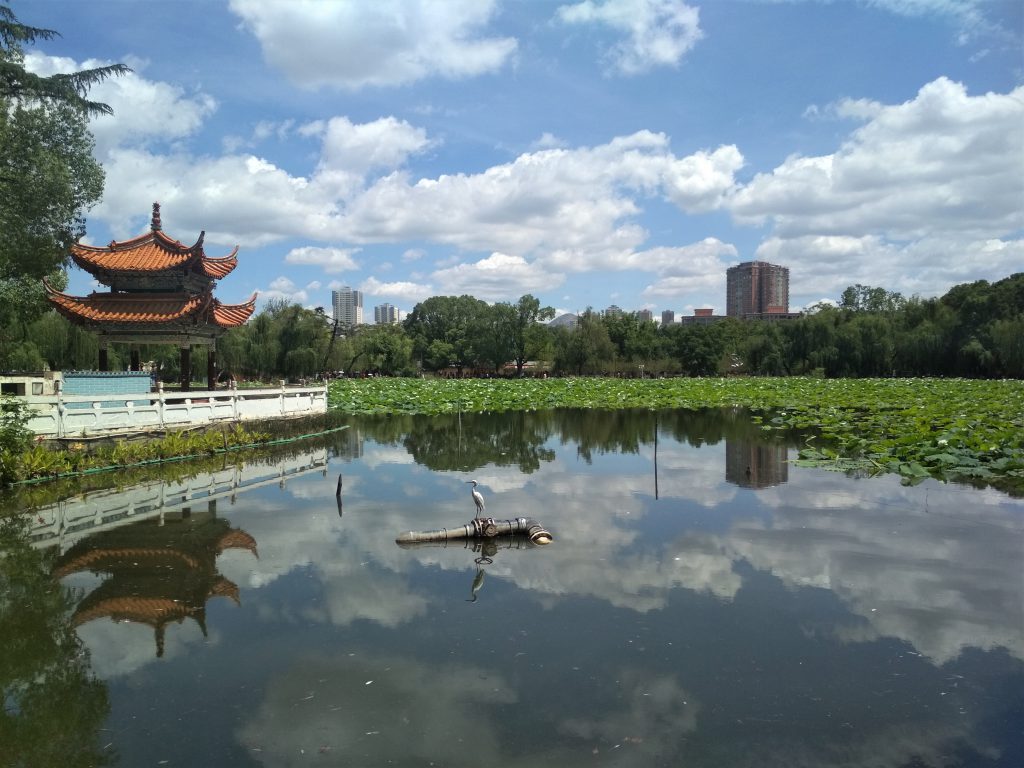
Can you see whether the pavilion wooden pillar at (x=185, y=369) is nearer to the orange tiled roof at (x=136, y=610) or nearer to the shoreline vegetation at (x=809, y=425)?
the shoreline vegetation at (x=809, y=425)

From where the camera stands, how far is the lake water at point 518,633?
435 centimetres

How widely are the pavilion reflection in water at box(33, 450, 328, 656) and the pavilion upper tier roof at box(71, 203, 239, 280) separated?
898 cm

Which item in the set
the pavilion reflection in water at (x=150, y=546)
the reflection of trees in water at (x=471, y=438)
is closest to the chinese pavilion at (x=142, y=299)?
the reflection of trees in water at (x=471, y=438)

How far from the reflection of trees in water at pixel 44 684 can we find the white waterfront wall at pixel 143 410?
6986 mm

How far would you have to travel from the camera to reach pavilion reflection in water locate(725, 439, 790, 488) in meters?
13.4

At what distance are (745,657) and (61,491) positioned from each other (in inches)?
447

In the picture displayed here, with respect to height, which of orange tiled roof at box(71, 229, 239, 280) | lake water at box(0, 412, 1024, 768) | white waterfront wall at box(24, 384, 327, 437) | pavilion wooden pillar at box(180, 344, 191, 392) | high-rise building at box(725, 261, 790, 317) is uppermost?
high-rise building at box(725, 261, 790, 317)

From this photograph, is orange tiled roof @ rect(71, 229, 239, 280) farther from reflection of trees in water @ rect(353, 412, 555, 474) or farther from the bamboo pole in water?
the bamboo pole in water

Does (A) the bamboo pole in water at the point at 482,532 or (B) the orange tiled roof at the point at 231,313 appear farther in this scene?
(B) the orange tiled roof at the point at 231,313

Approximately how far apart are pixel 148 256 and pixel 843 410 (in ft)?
80.4

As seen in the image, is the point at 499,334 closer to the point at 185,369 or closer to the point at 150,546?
the point at 185,369

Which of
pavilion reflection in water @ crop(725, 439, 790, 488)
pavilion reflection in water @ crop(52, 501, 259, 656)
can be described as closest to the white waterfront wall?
pavilion reflection in water @ crop(52, 501, 259, 656)

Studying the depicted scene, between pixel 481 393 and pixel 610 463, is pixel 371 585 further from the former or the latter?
pixel 481 393

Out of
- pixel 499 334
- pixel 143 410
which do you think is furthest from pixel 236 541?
pixel 499 334
